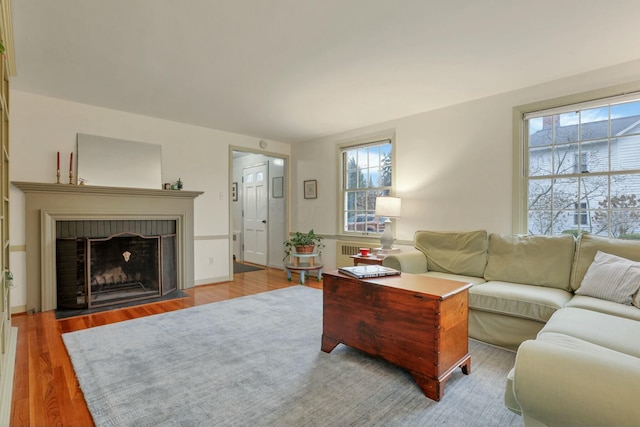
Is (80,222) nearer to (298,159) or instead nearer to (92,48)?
(92,48)

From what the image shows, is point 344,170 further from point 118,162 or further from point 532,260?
point 118,162

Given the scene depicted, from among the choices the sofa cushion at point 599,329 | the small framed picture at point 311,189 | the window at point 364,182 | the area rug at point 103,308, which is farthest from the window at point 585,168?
the area rug at point 103,308

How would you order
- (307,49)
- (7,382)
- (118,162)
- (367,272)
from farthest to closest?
1. (118,162)
2. (307,49)
3. (367,272)
4. (7,382)

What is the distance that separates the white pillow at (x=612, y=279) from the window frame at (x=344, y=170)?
7.37ft

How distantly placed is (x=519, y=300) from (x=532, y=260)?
644 millimetres

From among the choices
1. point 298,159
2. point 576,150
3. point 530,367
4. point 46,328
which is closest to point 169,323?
point 46,328

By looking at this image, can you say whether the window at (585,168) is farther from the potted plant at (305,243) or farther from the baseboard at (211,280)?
the baseboard at (211,280)

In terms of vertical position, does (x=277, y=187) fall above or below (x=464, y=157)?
below

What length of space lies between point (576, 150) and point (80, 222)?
519cm

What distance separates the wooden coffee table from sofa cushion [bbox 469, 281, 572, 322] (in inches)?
20.9

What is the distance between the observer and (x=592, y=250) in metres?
2.53

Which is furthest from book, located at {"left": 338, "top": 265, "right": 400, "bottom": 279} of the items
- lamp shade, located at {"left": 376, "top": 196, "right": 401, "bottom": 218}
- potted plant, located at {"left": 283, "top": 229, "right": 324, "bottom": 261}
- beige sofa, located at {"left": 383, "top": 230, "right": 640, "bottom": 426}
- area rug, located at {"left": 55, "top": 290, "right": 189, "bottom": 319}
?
area rug, located at {"left": 55, "top": 290, "right": 189, "bottom": 319}

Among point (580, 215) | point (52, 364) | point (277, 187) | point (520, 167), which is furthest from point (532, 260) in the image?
point (277, 187)

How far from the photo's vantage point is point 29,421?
1591 mm
